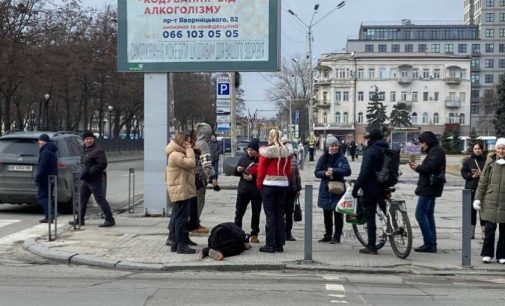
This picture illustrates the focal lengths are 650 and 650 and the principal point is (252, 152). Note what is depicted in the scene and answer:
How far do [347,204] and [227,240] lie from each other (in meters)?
1.99

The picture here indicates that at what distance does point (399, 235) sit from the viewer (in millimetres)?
9727

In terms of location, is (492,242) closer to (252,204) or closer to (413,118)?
(252,204)

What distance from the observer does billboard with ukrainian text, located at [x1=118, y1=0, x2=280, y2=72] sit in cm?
1373

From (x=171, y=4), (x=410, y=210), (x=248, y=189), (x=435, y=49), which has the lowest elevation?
(x=410, y=210)

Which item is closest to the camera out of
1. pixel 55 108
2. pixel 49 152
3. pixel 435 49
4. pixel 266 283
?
pixel 266 283

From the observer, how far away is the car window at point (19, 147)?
14.6 metres

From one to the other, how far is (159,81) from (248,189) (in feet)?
15.4

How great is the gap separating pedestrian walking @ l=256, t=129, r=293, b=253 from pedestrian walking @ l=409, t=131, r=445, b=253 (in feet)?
6.58

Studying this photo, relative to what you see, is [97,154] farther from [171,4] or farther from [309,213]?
[309,213]

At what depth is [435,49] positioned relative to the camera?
432ft

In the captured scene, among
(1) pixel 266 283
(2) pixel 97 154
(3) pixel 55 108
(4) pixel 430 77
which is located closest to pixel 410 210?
(2) pixel 97 154

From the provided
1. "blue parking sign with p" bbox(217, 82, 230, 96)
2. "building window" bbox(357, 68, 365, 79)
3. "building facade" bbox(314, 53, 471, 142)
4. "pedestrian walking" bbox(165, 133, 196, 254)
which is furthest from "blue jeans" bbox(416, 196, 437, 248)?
"building window" bbox(357, 68, 365, 79)

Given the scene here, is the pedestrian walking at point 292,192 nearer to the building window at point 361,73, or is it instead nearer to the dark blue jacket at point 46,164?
the dark blue jacket at point 46,164

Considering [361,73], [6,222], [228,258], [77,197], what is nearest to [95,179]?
[77,197]
